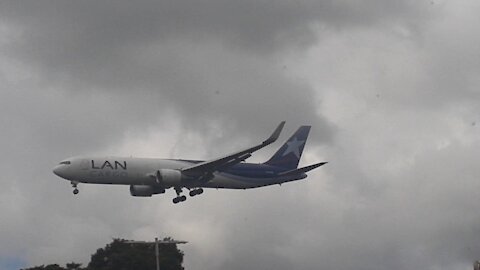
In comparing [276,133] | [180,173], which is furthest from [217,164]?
[276,133]

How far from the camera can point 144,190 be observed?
136750 millimetres

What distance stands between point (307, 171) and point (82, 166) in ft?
Answer: 77.1

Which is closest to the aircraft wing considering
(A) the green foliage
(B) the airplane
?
(B) the airplane

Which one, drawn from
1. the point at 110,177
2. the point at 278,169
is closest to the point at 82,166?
the point at 110,177

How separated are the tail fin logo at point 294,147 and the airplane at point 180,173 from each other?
119 inches

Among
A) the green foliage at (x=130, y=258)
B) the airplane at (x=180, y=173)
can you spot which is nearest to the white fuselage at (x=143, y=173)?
the airplane at (x=180, y=173)

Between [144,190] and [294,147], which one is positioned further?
[294,147]

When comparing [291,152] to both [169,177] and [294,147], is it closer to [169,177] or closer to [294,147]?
[294,147]

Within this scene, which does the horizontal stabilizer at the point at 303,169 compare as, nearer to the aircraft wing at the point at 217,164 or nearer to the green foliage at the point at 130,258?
the aircraft wing at the point at 217,164

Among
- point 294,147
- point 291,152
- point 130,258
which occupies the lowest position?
point 130,258

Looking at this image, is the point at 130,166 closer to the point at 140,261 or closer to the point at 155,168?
the point at 155,168

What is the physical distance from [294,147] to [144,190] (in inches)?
766

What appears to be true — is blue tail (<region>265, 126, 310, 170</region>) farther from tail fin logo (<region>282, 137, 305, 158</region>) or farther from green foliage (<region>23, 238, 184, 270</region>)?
green foliage (<region>23, 238, 184, 270</region>)

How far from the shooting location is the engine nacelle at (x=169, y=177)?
425 ft
